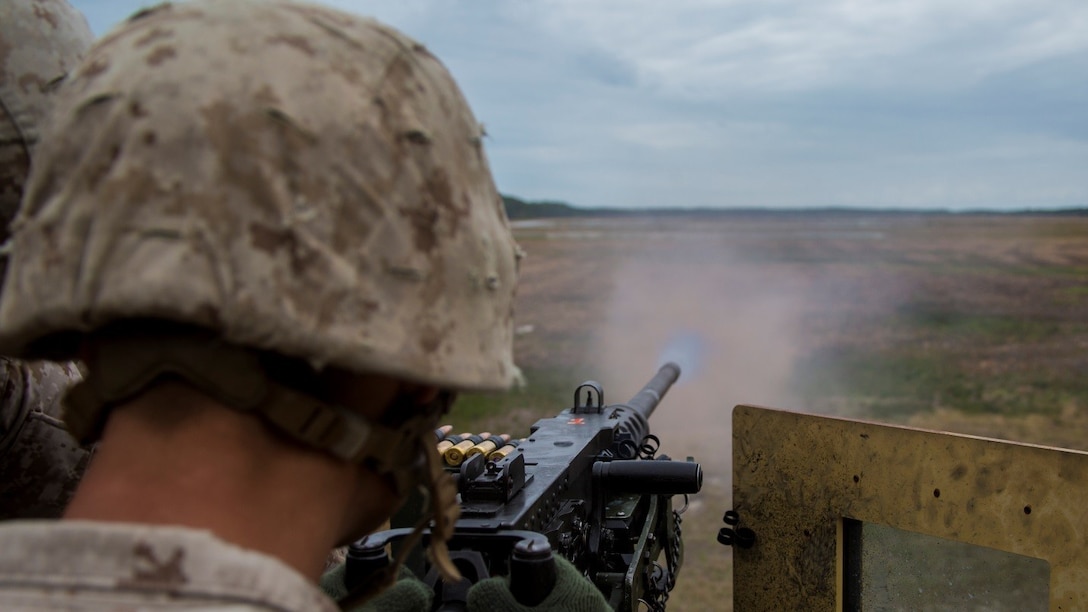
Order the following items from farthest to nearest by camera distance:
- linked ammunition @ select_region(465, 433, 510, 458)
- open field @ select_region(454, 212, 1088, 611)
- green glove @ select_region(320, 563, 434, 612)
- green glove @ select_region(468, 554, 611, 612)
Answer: open field @ select_region(454, 212, 1088, 611) → linked ammunition @ select_region(465, 433, 510, 458) → green glove @ select_region(320, 563, 434, 612) → green glove @ select_region(468, 554, 611, 612)

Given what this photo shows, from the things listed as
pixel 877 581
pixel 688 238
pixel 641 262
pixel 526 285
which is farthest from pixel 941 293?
pixel 877 581

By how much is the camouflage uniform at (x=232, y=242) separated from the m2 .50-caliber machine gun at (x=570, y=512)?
745mm

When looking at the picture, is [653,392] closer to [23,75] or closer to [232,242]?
[23,75]

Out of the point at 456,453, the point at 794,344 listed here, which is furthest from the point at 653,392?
the point at 794,344

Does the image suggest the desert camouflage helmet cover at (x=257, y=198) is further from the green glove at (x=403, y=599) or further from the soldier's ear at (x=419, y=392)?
the green glove at (x=403, y=599)

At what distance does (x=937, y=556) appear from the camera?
3215mm

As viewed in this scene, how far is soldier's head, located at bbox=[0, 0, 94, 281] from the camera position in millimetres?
2400

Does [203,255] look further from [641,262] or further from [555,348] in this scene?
[641,262]

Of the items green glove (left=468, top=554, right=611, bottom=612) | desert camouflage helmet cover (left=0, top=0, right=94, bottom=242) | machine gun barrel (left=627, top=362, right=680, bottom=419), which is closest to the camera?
green glove (left=468, top=554, right=611, bottom=612)

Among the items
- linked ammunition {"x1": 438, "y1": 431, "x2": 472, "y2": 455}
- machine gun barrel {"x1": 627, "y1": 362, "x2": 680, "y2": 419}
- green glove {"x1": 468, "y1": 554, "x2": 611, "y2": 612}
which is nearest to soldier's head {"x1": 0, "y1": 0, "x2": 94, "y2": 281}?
linked ammunition {"x1": 438, "y1": 431, "x2": 472, "y2": 455}

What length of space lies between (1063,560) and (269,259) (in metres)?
2.65

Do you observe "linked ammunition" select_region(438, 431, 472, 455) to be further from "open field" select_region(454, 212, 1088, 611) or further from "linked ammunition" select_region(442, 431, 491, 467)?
"open field" select_region(454, 212, 1088, 611)

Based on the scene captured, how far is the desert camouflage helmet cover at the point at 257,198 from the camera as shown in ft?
3.64

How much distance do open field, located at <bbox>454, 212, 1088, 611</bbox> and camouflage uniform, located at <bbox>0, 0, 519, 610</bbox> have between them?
7.17 m
